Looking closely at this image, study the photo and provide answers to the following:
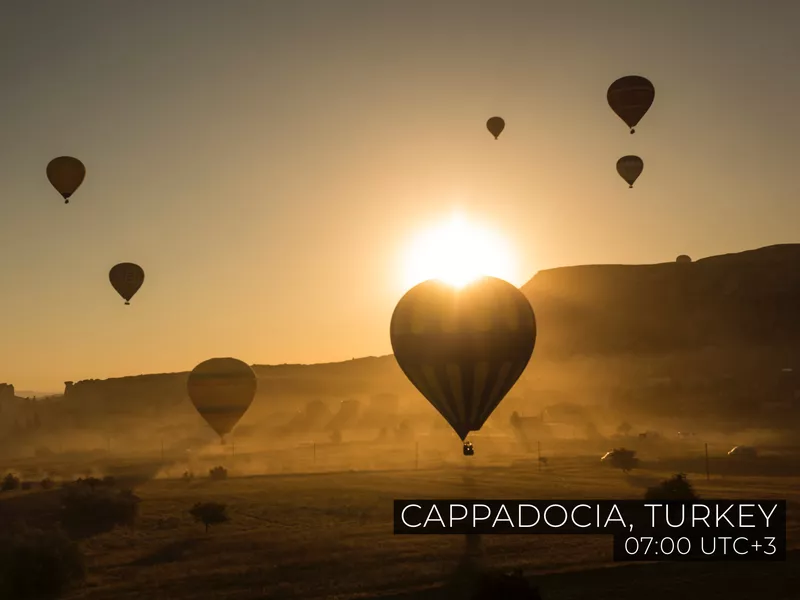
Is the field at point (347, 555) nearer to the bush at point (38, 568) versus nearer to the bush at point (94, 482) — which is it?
the bush at point (38, 568)

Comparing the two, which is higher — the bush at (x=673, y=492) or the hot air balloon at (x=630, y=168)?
the hot air balloon at (x=630, y=168)

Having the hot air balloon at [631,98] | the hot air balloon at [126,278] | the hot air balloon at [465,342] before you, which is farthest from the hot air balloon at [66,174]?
the hot air balloon at [631,98]

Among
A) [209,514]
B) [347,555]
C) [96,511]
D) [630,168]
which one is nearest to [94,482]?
[96,511]

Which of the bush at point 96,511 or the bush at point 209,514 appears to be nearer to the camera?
the bush at point 209,514

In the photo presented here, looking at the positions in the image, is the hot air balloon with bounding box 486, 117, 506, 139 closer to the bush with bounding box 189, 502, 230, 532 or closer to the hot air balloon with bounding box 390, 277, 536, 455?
the hot air balloon with bounding box 390, 277, 536, 455

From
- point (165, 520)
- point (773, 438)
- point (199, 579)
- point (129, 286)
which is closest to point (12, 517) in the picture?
point (165, 520)

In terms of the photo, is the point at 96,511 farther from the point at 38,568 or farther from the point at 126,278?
the point at 38,568
